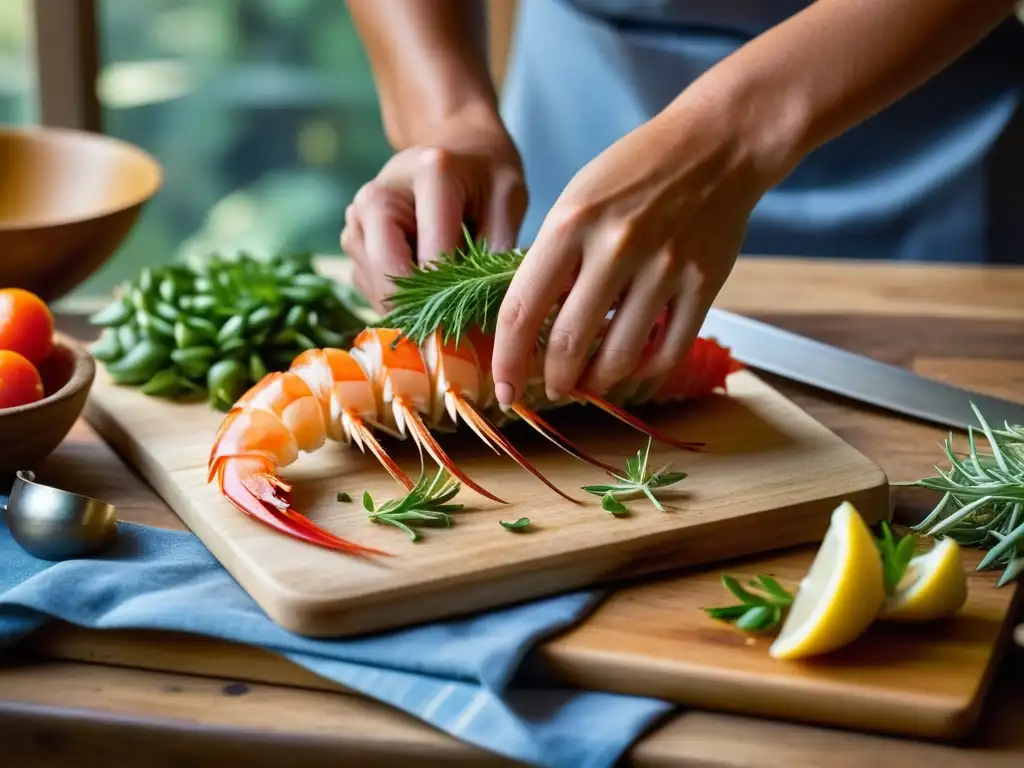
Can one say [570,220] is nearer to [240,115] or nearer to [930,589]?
[930,589]

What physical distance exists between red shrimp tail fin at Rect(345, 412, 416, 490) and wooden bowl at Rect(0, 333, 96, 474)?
290 millimetres

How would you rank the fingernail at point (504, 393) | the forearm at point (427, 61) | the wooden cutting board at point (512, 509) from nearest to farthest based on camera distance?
the wooden cutting board at point (512, 509)
the fingernail at point (504, 393)
the forearm at point (427, 61)

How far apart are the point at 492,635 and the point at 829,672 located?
285 millimetres

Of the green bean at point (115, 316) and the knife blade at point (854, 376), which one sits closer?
the knife blade at point (854, 376)

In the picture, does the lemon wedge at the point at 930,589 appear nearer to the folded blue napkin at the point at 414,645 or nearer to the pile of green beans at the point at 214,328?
the folded blue napkin at the point at 414,645

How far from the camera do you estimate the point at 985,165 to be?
221 centimetres

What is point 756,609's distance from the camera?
3.47 feet

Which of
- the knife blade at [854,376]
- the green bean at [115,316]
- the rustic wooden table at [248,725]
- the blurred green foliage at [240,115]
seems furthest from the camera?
the blurred green foliage at [240,115]

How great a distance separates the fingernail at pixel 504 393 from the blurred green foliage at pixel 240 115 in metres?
2.56

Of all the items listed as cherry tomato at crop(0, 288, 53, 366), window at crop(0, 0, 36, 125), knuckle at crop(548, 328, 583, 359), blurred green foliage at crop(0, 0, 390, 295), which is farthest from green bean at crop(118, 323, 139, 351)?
blurred green foliage at crop(0, 0, 390, 295)

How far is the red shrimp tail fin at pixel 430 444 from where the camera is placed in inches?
48.4

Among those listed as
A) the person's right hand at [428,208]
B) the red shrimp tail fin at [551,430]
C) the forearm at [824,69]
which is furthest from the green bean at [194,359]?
the forearm at [824,69]

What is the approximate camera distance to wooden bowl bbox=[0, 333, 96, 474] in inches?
50.9

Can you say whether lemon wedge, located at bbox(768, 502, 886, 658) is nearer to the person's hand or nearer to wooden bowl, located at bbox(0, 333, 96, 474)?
the person's hand
